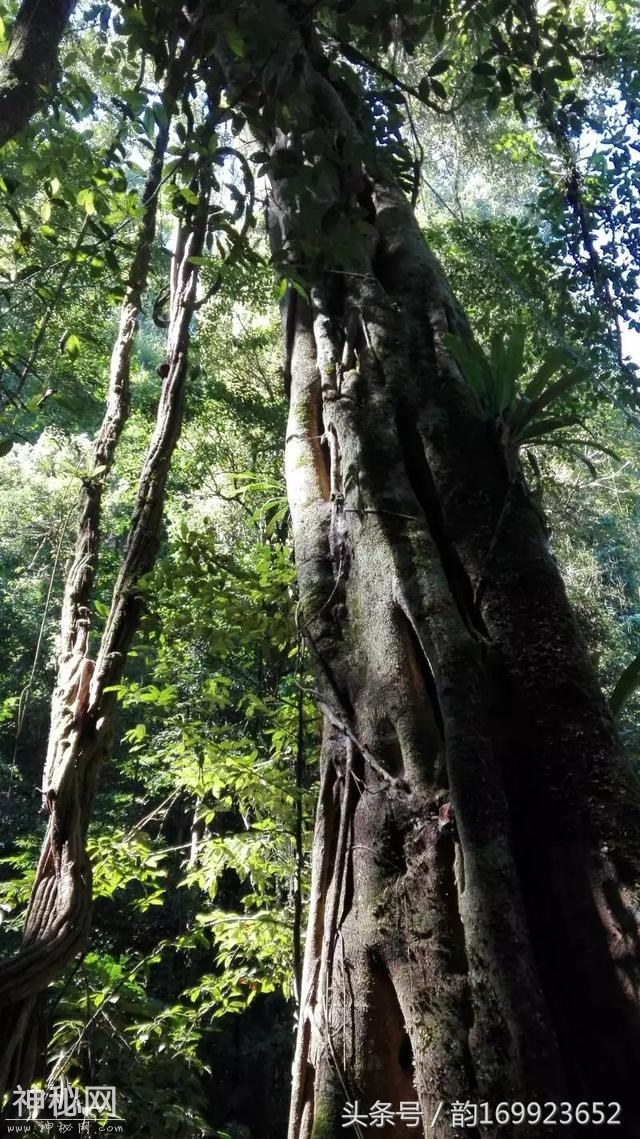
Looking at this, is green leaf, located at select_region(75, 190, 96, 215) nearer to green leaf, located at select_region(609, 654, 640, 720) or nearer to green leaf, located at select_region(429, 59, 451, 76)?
green leaf, located at select_region(429, 59, 451, 76)

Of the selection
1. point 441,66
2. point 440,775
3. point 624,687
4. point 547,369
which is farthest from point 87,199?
point 624,687

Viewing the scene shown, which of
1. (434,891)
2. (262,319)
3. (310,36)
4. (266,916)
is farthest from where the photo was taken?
(262,319)

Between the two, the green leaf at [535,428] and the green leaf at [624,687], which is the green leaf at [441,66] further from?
the green leaf at [624,687]

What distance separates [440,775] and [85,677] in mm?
996

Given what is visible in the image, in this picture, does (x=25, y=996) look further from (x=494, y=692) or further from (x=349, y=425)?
(x=349, y=425)

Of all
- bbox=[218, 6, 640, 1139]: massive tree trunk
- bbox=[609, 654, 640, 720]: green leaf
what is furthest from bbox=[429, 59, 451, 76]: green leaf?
bbox=[609, 654, 640, 720]: green leaf

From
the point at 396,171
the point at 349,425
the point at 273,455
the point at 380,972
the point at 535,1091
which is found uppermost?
the point at 273,455

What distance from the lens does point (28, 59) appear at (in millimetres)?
1529

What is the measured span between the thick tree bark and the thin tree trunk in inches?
10.1

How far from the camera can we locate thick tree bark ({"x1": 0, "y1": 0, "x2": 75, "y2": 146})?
1.50m

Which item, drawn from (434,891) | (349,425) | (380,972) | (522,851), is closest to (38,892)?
(380,972)

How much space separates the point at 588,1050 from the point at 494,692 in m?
0.60

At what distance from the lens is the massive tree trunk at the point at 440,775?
3.91 feet

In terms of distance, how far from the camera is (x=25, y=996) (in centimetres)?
149
